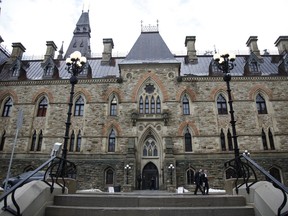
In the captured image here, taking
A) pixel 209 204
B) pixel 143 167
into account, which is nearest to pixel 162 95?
pixel 143 167

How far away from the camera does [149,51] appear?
80.5 feet

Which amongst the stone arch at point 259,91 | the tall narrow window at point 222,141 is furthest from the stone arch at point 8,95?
the stone arch at point 259,91

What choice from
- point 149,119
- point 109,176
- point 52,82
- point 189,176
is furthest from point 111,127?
point 189,176

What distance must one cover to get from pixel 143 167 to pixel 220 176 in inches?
266

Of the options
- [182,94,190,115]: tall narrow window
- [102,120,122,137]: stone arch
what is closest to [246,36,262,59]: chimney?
[182,94,190,115]: tall narrow window

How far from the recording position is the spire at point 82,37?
4153cm

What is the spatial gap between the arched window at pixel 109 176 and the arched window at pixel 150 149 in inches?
136

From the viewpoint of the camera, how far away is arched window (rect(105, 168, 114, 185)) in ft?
63.4

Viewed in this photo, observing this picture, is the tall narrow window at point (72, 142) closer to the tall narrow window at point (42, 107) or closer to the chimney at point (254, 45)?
the tall narrow window at point (42, 107)

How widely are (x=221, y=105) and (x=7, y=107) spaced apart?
2204cm

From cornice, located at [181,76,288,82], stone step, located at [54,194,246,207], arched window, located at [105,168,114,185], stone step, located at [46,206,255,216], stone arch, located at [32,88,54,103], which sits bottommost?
stone step, located at [46,206,255,216]

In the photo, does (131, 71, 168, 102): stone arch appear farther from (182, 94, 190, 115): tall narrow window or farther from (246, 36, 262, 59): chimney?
(246, 36, 262, 59): chimney

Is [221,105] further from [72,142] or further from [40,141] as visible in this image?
[40,141]

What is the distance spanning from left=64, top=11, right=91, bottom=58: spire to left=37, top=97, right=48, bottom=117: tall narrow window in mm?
19193
